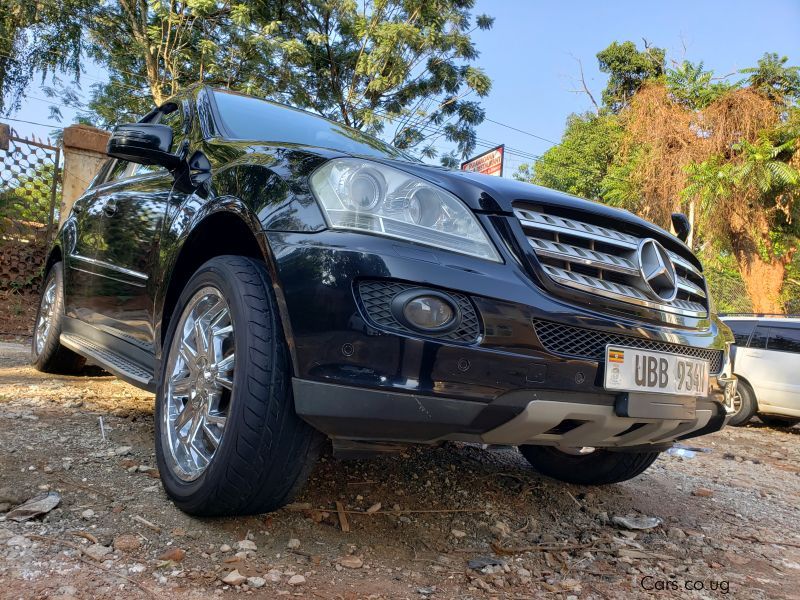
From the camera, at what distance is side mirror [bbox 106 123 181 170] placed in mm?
2379

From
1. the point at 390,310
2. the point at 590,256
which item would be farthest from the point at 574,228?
the point at 390,310

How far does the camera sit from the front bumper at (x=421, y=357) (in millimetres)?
1542

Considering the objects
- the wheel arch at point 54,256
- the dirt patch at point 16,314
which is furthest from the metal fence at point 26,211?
the wheel arch at point 54,256

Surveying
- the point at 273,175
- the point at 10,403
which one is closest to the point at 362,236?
the point at 273,175

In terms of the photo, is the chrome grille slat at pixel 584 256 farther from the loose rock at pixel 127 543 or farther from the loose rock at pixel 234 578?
the loose rock at pixel 127 543

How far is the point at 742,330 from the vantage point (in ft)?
26.4

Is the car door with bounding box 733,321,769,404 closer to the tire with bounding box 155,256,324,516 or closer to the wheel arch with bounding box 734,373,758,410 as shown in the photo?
the wheel arch with bounding box 734,373,758,410

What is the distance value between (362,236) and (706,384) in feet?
4.13

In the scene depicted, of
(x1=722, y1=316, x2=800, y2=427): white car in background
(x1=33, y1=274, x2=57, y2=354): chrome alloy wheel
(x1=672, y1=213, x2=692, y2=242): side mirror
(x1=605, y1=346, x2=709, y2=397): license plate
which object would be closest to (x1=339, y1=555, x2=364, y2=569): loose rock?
(x1=605, y1=346, x2=709, y2=397): license plate

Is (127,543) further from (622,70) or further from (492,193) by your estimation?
(622,70)

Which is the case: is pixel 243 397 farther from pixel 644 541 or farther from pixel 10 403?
pixel 10 403

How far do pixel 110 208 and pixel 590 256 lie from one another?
2.34 metres

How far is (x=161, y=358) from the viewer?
2225 mm

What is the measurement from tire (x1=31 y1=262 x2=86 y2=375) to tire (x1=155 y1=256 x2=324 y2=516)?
2.15 metres
